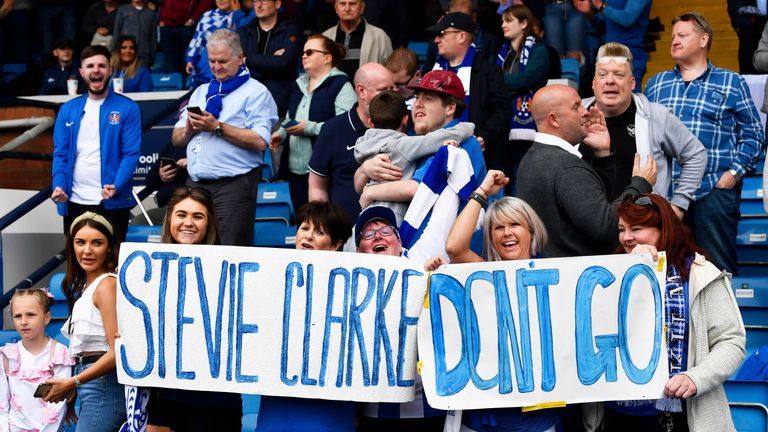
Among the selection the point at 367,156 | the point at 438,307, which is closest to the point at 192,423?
the point at 438,307

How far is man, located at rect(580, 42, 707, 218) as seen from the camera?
21.6 feet

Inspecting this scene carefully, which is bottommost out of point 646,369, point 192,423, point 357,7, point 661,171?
point 192,423

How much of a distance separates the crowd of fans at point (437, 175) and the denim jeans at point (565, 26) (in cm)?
169

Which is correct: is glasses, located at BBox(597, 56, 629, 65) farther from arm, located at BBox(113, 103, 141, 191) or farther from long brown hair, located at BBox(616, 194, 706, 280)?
arm, located at BBox(113, 103, 141, 191)

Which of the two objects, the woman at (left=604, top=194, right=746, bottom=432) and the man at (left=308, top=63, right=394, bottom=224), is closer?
the woman at (left=604, top=194, right=746, bottom=432)

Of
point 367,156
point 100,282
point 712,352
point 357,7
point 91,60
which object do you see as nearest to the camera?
point 712,352

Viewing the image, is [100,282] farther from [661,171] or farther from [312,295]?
[661,171]

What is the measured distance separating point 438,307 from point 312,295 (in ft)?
1.58

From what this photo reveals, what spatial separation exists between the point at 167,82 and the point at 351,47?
3727mm

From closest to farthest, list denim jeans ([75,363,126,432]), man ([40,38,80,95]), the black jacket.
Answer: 1. denim jeans ([75,363,126,432])
2. the black jacket
3. man ([40,38,80,95])

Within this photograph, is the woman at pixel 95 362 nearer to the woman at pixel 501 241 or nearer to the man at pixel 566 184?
the woman at pixel 501 241

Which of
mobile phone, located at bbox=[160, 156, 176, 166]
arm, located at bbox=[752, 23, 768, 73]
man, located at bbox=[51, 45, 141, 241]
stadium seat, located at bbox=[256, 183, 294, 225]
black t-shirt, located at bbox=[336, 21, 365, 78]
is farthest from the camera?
black t-shirt, located at bbox=[336, 21, 365, 78]

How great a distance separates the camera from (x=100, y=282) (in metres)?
5.55

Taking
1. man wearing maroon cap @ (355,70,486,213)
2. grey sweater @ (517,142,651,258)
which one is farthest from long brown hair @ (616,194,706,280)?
man wearing maroon cap @ (355,70,486,213)
